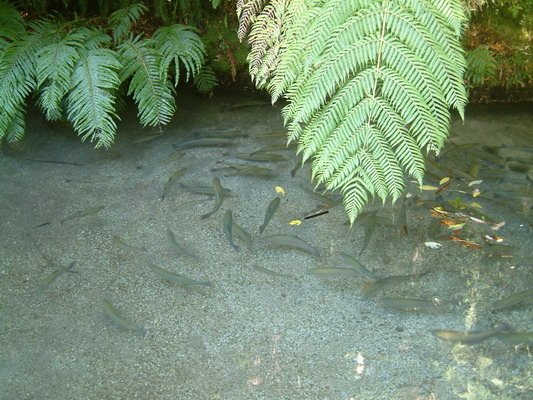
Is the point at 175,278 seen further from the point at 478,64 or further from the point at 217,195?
the point at 478,64

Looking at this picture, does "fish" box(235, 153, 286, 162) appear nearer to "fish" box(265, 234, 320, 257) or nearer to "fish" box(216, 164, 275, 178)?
"fish" box(216, 164, 275, 178)

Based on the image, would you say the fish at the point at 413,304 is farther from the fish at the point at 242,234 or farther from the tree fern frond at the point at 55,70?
the tree fern frond at the point at 55,70

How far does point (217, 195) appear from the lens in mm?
3191

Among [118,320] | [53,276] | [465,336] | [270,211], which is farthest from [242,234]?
[465,336]

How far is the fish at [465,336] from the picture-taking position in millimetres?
2346

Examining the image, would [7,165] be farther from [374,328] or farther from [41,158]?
[374,328]

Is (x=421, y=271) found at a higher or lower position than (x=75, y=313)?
higher

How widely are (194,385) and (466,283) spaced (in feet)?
3.88

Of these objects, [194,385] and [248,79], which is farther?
[248,79]

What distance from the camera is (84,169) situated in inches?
136

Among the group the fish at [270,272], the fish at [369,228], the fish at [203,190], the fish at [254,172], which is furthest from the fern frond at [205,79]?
the fish at [270,272]

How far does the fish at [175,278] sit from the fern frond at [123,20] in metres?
1.53

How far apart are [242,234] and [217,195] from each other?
343 mm

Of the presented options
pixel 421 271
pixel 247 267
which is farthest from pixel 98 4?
pixel 421 271
